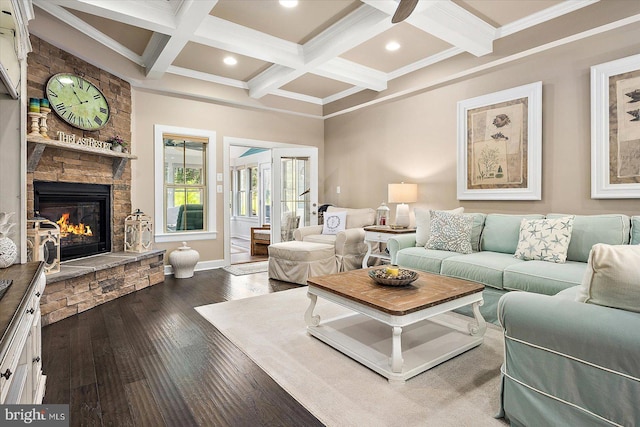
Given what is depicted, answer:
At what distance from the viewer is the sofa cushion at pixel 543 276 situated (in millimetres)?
2441

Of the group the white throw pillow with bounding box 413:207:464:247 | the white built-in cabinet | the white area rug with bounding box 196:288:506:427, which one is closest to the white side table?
the white throw pillow with bounding box 413:207:464:247

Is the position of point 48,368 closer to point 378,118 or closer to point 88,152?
point 88,152

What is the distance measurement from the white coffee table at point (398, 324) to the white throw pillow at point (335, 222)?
228 centimetres

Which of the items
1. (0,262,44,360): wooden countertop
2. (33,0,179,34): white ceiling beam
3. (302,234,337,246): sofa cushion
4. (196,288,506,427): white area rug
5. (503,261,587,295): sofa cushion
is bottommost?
(196,288,506,427): white area rug

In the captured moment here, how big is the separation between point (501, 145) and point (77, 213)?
185 inches

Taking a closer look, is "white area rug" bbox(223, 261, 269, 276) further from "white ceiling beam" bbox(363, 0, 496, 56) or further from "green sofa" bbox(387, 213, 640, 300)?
"white ceiling beam" bbox(363, 0, 496, 56)

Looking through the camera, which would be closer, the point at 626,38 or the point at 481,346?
the point at 481,346

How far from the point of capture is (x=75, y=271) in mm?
3117

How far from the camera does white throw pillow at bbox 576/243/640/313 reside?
4.18ft

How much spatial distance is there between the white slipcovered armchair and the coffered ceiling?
1902mm

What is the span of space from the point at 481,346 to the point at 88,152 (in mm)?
4173

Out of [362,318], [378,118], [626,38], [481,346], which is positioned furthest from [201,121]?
[626,38]

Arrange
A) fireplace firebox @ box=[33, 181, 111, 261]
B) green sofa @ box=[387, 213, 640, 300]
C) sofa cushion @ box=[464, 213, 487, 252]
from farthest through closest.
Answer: sofa cushion @ box=[464, 213, 487, 252]
fireplace firebox @ box=[33, 181, 111, 261]
green sofa @ box=[387, 213, 640, 300]

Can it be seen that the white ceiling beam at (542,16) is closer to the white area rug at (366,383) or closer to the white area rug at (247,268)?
the white area rug at (366,383)
